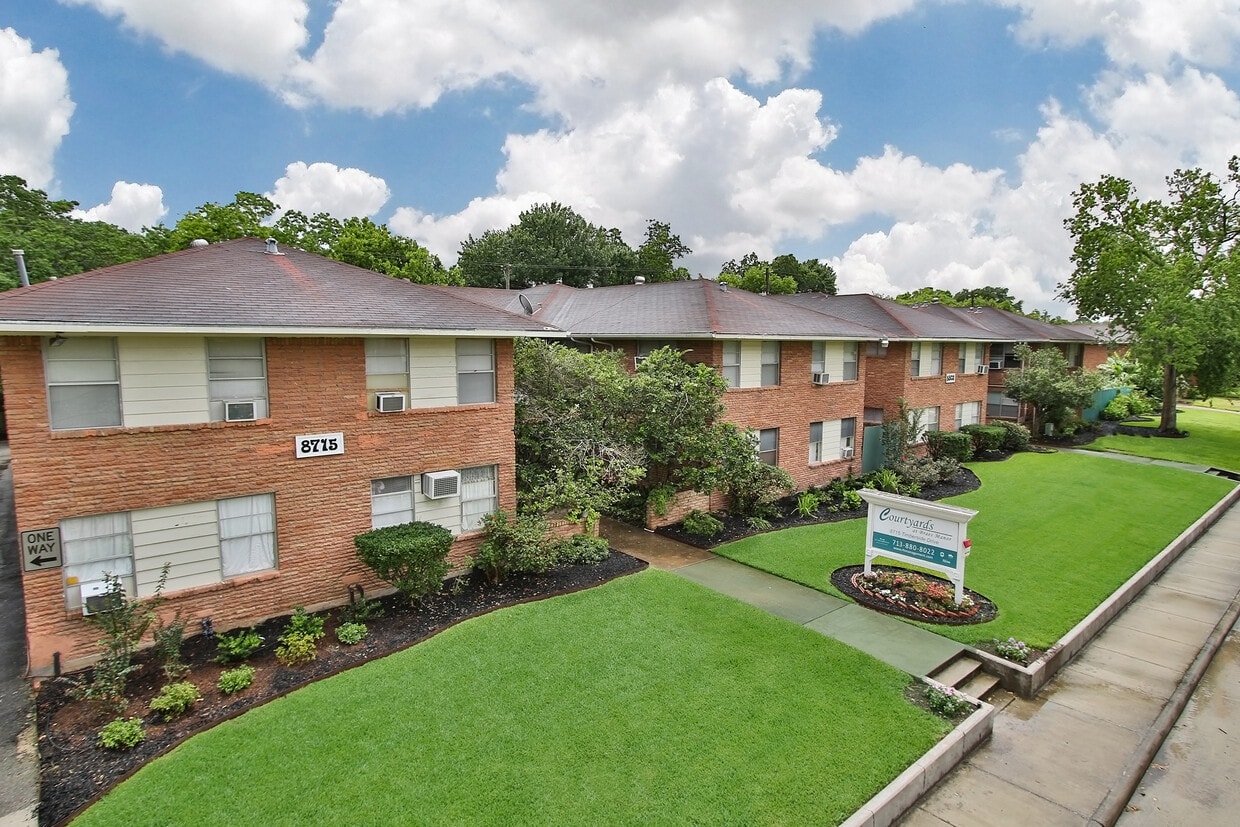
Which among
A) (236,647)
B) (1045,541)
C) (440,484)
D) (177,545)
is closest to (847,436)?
(1045,541)

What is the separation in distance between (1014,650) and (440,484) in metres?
9.45

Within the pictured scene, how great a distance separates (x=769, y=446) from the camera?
17.6 m

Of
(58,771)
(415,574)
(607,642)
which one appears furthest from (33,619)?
(607,642)

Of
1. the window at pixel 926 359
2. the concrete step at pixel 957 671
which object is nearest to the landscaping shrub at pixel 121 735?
the concrete step at pixel 957 671

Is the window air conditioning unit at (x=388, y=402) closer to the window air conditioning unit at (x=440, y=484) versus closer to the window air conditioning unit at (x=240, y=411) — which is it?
the window air conditioning unit at (x=440, y=484)

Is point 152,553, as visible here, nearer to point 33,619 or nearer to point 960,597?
point 33,619

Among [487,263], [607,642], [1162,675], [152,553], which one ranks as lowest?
[1162,675]

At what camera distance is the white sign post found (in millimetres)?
10672

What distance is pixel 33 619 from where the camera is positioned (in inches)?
311

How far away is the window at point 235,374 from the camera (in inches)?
354

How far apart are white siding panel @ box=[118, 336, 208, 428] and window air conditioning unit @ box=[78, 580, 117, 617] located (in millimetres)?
2134

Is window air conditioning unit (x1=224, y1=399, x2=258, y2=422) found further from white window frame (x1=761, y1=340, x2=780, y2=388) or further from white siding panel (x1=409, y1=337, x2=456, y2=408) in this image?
white window frame (x1=761, y1=340, x2=780, y2=388)

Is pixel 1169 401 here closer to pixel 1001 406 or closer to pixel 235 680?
pixel 1001 406

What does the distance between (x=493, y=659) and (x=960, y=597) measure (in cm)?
792
